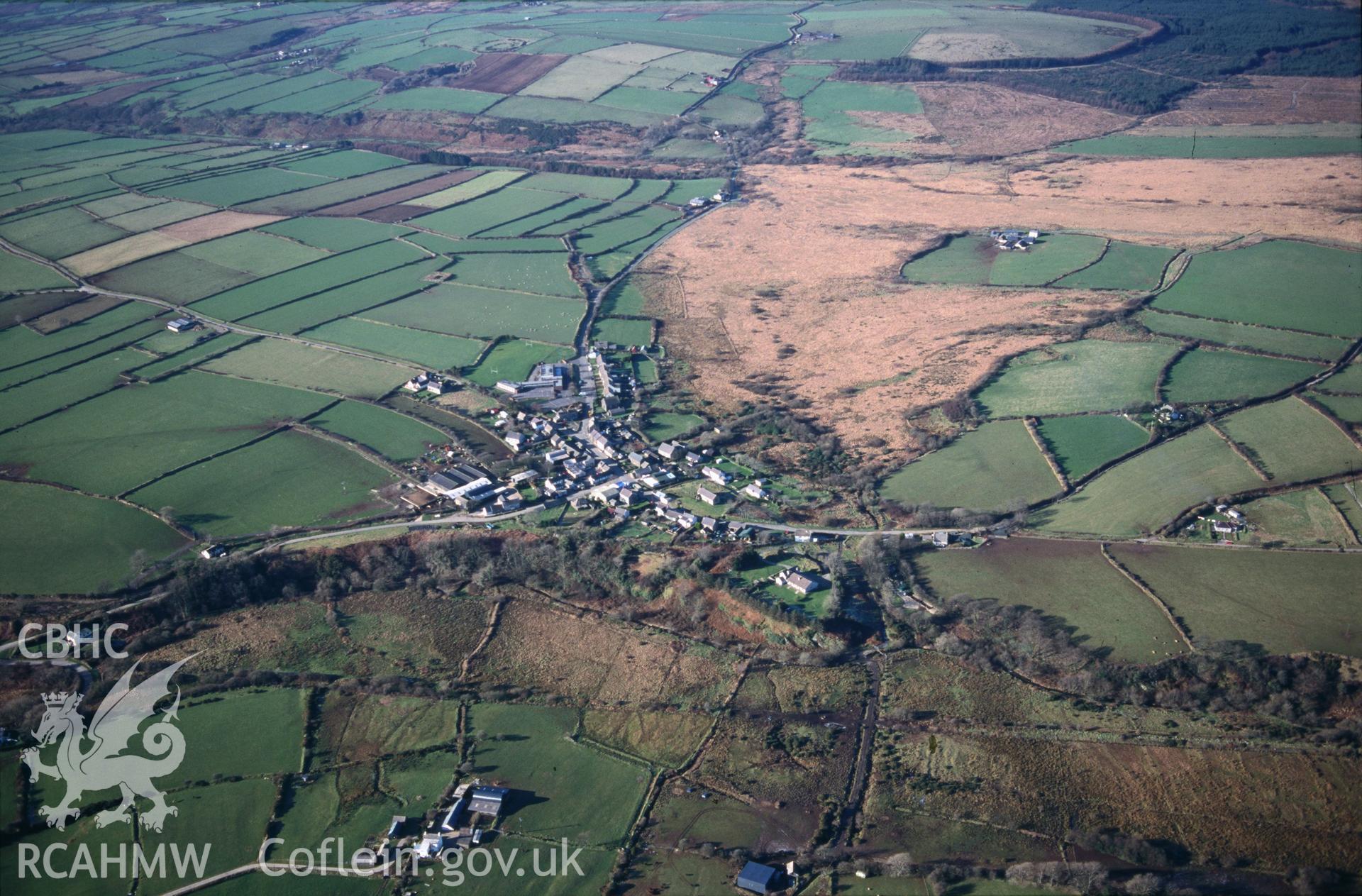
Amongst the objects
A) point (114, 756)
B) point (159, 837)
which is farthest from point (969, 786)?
point (114, 756)

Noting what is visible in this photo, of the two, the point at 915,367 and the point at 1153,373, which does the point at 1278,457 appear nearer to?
the point at 1153,373

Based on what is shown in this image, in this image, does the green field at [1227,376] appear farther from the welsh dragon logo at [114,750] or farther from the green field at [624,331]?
the welsh dragon logo at [114,750]

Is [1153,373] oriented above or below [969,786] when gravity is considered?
above

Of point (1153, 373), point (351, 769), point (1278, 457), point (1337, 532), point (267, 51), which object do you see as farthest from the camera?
point (267, 51)

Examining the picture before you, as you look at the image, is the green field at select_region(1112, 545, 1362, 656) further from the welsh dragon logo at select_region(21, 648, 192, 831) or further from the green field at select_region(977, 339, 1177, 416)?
the welsh dragon logo at select_region(21, 648, 192, 831)

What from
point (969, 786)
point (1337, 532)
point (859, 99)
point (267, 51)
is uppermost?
point (267, 51)

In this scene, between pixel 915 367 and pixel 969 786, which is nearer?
pixel 969 786

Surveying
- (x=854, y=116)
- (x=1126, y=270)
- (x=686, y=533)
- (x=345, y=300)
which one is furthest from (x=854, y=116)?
(x=686, y=533)
